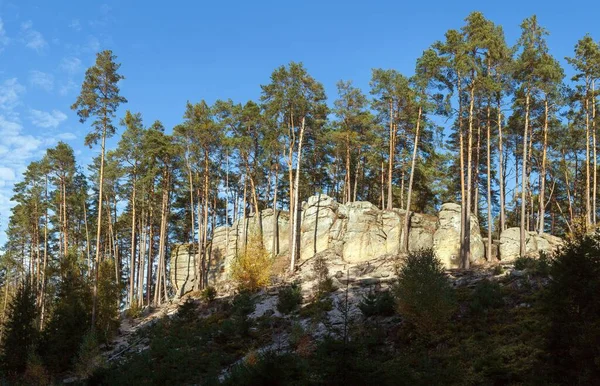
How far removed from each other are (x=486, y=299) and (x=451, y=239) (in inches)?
637

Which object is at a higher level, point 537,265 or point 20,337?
point 537,265

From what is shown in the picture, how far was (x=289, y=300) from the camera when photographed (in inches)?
872

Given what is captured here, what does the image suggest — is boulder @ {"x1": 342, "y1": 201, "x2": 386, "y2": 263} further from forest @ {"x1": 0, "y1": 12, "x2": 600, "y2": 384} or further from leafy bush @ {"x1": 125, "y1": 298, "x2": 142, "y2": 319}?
leafy bush @ {"x1": 125, "y1": 298, "x2": 142, "y2": 319}

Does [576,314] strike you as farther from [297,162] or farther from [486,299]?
[297,162]

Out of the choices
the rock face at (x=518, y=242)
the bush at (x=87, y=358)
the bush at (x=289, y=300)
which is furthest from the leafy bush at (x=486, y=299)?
the bush at (x=87, y=358)

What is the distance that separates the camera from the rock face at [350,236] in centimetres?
3083

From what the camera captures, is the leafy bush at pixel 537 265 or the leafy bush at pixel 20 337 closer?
the leafy bush at pixel 537 265

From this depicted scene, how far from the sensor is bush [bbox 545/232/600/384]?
8836mm

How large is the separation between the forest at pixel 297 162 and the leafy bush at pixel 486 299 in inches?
254

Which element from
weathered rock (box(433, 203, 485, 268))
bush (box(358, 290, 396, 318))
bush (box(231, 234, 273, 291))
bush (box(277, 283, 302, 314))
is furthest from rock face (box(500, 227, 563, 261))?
bush (box(231, 234, 273, 291))

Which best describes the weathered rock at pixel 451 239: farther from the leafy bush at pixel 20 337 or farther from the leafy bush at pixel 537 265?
the leafy bush at pixel 20 337

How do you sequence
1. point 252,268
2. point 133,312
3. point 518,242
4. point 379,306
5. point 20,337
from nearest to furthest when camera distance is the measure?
1. point 379,306
2. point 20,337
3. point 252,268
4. point 518,242
5. point 133,312

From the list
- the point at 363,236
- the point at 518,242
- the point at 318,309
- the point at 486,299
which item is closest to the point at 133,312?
the point at 363,236

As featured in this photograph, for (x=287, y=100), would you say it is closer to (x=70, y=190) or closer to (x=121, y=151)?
(x=121, y=151)
